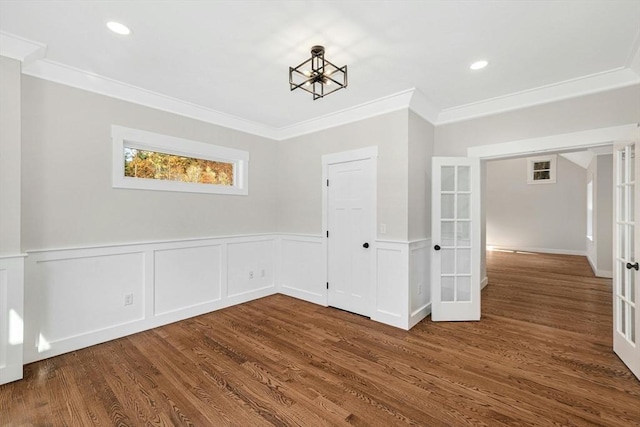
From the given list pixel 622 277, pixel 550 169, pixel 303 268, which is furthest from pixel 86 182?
pixel 550 169

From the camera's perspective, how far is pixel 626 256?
2.55 metres

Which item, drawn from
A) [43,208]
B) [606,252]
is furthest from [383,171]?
[606,252]

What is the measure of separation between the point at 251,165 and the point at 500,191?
9.11 metres

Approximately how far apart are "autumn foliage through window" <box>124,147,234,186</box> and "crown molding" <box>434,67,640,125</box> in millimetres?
3138

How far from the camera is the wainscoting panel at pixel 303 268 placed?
4195mm

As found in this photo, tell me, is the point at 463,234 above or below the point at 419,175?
below

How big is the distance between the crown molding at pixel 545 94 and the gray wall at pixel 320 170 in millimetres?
947

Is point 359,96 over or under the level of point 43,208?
over

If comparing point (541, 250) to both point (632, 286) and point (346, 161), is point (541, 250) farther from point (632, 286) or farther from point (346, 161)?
point (346, 161)

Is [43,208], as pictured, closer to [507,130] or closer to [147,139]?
[147,139]

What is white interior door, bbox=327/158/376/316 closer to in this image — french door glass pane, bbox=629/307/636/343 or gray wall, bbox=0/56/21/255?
french door glass pane, bbox=629/307/636/343

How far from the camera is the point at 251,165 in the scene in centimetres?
438

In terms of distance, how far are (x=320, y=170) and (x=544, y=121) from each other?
2736 millimetres

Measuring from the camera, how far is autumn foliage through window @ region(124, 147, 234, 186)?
3.28 metres
